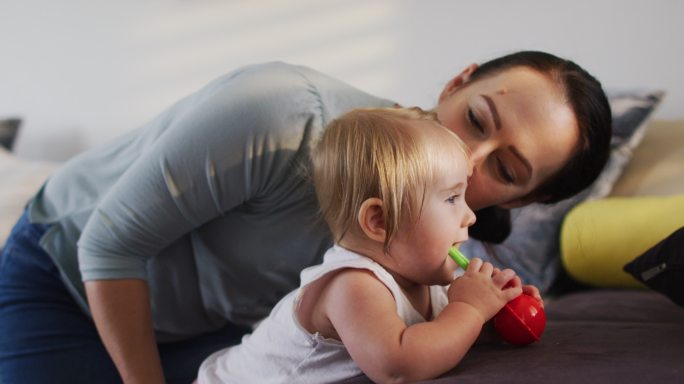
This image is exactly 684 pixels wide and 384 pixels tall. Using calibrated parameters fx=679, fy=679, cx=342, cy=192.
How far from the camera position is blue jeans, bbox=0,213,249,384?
111 cm

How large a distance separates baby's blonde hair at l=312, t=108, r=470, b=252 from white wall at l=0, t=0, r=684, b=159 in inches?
41.2

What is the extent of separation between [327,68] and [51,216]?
3.55 ft

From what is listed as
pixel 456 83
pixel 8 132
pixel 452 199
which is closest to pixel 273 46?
pixel 8 132

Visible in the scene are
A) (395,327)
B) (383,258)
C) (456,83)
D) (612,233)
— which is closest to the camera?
(395,327)

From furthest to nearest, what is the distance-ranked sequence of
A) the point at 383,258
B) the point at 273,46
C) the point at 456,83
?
the point at 273,46 < the point at 456,83 < the point at 383,258

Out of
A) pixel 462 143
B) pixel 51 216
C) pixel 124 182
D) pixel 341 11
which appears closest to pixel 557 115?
pixel 462 143

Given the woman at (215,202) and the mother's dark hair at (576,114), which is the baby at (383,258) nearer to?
the woman at (215,202)

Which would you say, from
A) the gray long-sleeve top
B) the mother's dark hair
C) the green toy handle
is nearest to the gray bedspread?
the green toy handle

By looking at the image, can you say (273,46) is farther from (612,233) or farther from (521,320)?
(521,320)

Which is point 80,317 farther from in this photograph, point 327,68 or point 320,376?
point 327,68

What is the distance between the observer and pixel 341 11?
79.7 inches

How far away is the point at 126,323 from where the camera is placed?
1019 mm

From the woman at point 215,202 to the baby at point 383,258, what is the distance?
0.10 meters

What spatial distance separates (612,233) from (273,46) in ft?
3.93
